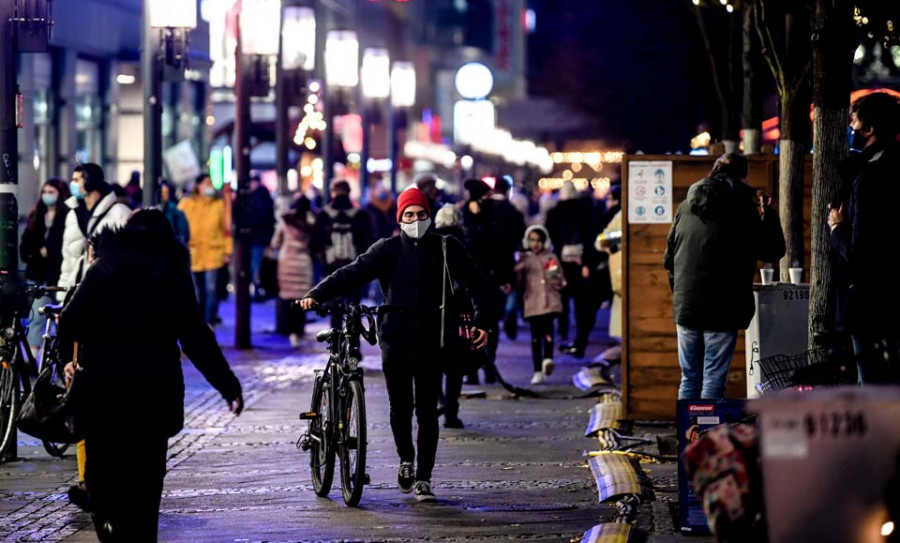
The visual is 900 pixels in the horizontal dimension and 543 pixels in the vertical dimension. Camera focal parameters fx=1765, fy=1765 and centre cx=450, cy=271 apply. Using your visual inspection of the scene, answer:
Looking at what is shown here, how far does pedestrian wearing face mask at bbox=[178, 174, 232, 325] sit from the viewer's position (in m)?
22.7

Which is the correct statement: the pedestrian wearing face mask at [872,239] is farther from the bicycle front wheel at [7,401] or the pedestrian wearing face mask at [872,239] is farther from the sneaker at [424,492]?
the bicycle front wheel at [7,401]

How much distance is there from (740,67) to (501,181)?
4363mm

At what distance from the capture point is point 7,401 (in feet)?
38.6

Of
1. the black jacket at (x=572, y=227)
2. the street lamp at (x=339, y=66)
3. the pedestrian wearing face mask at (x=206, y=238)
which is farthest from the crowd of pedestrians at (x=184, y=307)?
the street lamp at (x=339, y=66)

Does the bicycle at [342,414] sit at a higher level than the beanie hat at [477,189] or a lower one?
lower

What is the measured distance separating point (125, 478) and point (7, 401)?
188 inches

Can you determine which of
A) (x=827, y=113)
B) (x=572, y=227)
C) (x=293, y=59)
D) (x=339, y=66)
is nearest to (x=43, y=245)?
(x=572, y=227)

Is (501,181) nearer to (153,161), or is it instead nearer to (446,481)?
(153,161)

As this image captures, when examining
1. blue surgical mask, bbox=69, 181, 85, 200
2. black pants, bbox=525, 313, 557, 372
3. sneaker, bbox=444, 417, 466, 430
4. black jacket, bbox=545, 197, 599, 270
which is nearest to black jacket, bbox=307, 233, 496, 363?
sneaker, bbox=444, 417, 466, 430

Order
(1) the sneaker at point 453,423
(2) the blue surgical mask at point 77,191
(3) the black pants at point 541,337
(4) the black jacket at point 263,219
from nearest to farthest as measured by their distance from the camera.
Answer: (1) the sneaker at point 453,423
(2) the blue surgical mask at point 77,191
(3) the black pants at point 541,337
(4) the black jacket at point 263,219

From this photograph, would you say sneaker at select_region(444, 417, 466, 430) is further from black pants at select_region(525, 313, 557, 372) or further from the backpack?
the backpack

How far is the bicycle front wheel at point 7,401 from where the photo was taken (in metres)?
11.7

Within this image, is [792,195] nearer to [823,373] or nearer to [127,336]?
[823,373]

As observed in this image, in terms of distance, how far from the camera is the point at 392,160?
150 feet
